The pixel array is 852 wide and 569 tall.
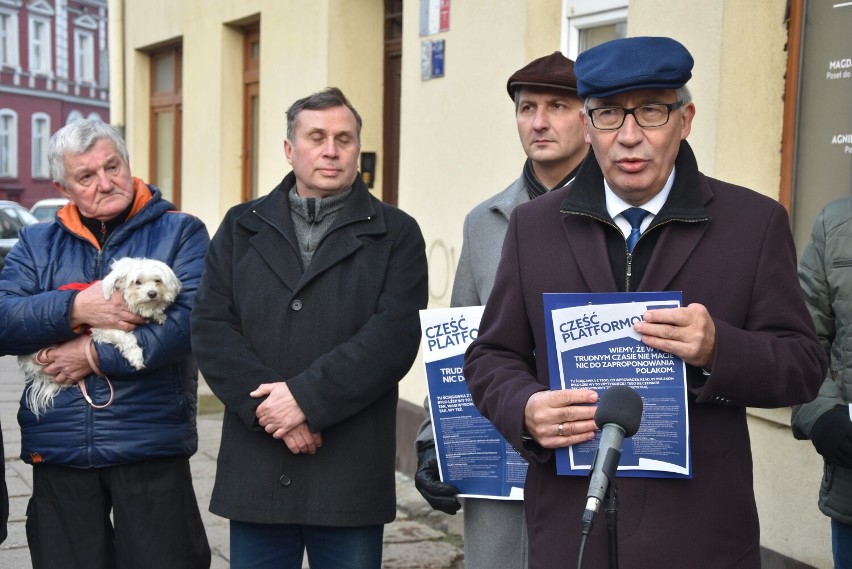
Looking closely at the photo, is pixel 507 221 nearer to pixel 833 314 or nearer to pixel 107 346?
pixel 833 314

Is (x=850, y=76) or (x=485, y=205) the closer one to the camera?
(x=485, y=205)

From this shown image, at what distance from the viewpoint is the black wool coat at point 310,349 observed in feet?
11.8

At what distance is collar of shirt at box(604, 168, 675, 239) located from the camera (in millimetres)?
2559

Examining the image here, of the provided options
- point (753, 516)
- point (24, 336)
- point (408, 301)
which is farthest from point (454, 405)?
point (24, 336)

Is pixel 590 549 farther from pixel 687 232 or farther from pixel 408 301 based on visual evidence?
pixel 408 301

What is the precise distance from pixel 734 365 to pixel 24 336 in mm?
2597

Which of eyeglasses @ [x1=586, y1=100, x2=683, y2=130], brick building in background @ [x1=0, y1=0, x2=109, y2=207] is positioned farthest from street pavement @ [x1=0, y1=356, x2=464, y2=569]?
brick building in background @ [x1=0, y1=0, x2=109, y2=207]

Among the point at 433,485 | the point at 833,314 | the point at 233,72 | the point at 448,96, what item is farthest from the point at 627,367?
the point at 233,72

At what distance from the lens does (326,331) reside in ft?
12.0

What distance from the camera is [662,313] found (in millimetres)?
A: 2303

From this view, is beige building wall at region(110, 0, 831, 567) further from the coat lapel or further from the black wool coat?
the coat lapel

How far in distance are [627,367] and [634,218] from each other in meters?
0.39

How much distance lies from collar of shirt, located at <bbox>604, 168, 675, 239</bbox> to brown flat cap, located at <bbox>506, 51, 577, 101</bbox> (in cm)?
97

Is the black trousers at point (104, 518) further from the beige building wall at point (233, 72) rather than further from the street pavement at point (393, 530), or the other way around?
the beige building wall at point (233, 72)
